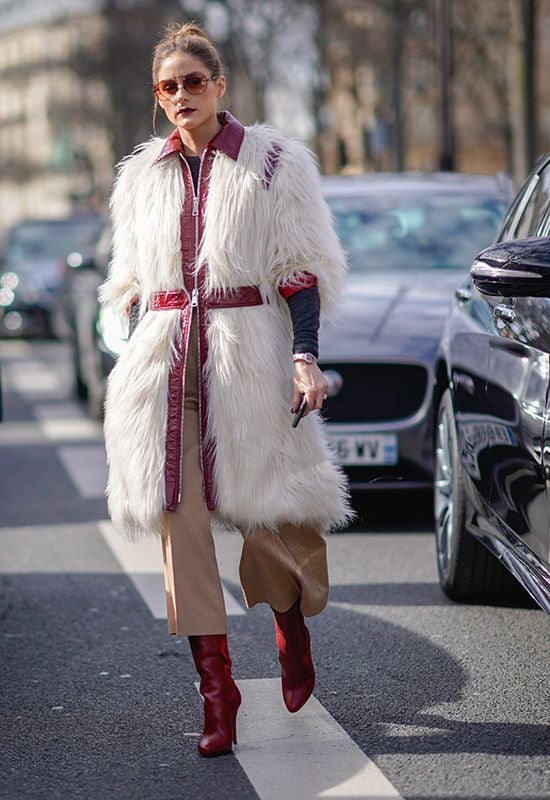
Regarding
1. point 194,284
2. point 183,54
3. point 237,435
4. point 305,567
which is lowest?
point 305,567

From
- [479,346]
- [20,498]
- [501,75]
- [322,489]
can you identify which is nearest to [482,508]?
[479,346]

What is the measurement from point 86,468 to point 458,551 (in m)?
5.12

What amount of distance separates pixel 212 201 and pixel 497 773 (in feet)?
5.34

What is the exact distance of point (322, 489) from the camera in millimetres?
4762

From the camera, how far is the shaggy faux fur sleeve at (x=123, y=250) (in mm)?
4871

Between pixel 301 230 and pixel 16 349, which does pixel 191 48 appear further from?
pixel 16 349

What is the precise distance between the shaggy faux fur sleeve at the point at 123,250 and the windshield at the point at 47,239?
791 inches

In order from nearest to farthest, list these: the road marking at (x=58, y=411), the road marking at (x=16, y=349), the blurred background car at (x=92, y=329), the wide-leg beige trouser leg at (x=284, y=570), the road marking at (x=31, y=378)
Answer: the wide-leg beige trouser leg at (x=284, y=570)
the blurred background car at (x=92, y=329)
the road marking at (x=58, y=411)
the road marking at (x=31, y=378)
the road marking at (x=16, y=349)

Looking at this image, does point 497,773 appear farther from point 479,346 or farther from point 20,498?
point 20,498

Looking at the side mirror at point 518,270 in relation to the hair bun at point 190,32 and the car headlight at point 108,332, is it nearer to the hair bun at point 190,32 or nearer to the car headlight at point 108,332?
the hair bun at point 190,32

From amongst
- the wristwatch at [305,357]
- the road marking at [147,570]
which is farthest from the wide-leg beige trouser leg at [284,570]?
the road marking at [147,570]

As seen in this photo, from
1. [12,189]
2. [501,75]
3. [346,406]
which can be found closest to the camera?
[346,406]

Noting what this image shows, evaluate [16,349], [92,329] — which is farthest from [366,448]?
[16,349]

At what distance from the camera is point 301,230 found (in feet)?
15.4
